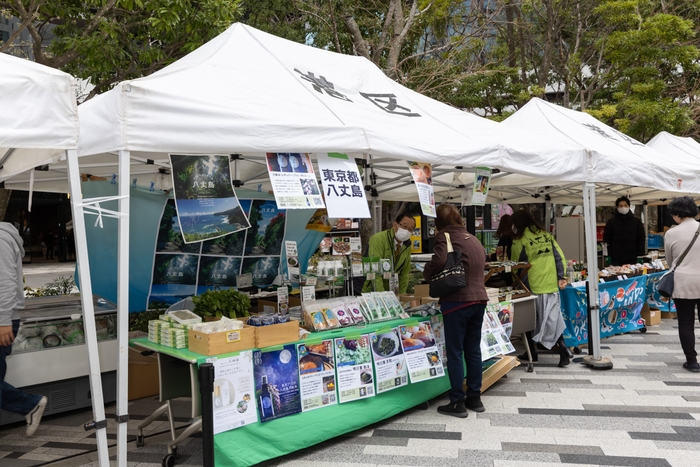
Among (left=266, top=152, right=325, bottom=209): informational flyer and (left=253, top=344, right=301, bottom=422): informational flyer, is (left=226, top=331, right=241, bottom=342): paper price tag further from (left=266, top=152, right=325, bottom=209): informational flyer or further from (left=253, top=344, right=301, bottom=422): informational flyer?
(left=266, top=152, right=325, bottom=209): informational flyer

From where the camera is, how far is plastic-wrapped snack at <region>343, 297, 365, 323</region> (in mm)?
4859

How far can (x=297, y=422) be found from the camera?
414cm

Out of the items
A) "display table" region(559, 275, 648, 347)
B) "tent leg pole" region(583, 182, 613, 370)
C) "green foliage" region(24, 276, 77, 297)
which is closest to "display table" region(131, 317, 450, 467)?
"tent leg pole" region(583, 182, 613, 370)

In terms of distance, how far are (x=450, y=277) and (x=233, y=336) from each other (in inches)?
73.1

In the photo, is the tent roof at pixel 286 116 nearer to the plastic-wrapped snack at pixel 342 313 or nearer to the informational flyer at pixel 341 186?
the informational flyer at pixel 341 186

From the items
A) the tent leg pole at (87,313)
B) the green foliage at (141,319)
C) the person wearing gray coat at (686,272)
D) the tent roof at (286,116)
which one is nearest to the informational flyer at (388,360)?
the tent roof at (286,116)

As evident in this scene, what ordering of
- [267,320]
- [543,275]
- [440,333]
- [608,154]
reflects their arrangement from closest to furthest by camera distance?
[267,320], [440,333], [543,275], [608,154]

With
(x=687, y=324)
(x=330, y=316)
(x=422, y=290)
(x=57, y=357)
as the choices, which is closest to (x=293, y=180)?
(x=330, y=316)

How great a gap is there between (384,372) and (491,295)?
1.65m

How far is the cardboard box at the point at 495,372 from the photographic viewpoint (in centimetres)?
558

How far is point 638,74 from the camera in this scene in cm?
1328

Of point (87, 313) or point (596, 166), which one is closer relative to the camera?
point (87, 313)

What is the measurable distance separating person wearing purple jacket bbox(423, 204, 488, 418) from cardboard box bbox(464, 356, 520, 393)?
0.49 meters

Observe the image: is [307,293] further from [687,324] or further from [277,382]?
[687,324]
